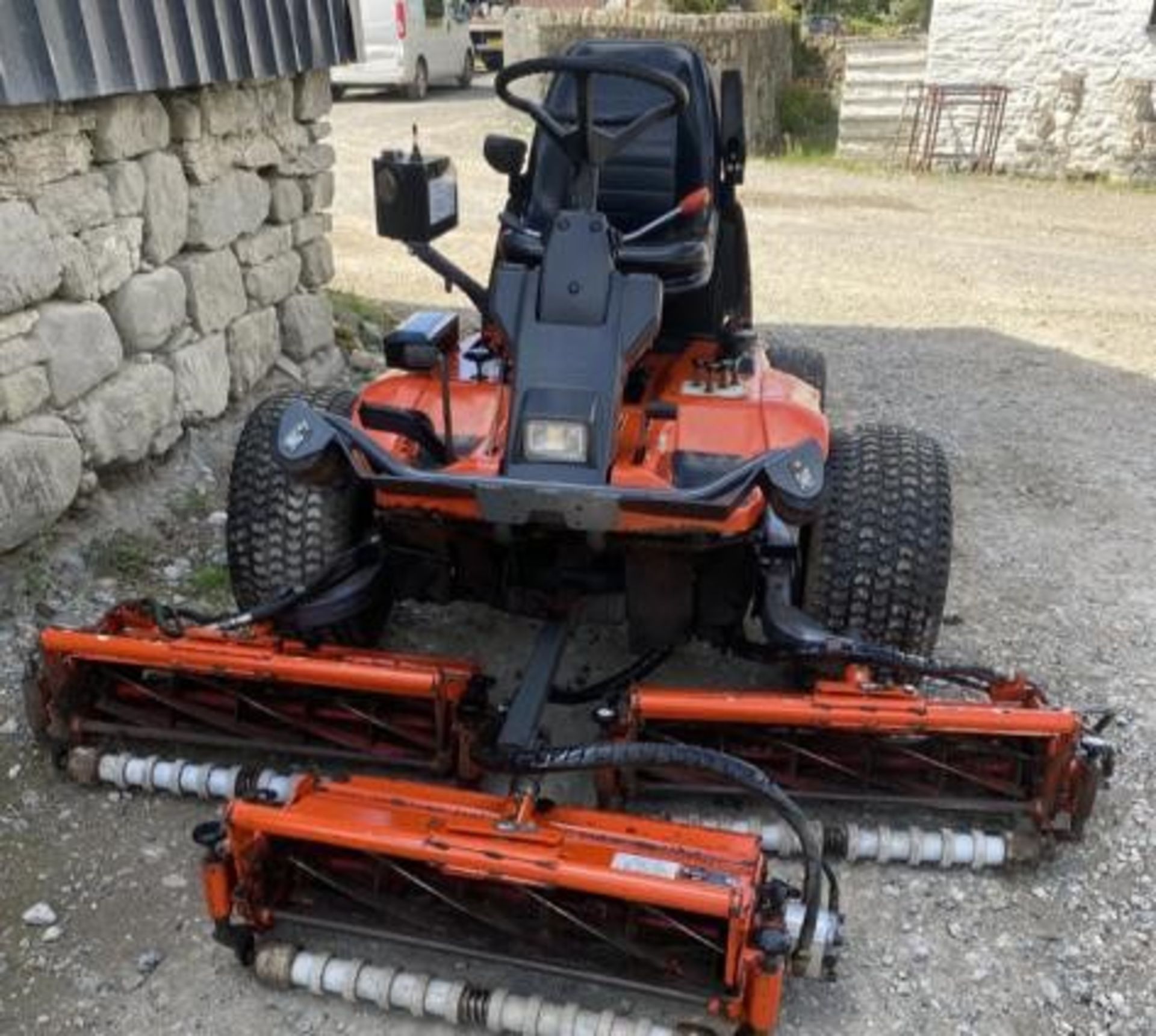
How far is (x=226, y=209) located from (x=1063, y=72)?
1106 cm

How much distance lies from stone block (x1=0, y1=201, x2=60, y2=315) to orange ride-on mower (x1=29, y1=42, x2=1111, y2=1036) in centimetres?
104

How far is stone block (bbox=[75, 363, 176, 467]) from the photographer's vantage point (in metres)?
4.59

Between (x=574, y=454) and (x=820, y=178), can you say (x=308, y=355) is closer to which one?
(x=574, y=454)

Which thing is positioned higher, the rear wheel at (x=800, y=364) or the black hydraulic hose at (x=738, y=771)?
the black hydraulic hose at (x=738, y=771)

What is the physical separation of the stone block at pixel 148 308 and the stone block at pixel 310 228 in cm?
108

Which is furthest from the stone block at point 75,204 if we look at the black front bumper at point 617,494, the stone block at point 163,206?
the black front bumper at point 617,494

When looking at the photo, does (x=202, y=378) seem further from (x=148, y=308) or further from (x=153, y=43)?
(x=153, y=43)

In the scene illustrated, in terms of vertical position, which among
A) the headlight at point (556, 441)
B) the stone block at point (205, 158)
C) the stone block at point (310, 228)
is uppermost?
the stone block at point (205, 158)

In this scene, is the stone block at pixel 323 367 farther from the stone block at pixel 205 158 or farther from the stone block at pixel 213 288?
the stone block at pixel 205 158

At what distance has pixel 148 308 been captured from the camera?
15.9ft

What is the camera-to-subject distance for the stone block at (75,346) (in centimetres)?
436

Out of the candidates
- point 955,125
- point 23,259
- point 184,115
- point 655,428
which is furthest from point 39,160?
point 955,125

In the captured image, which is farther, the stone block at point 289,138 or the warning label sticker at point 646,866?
the stone block at point 289,138

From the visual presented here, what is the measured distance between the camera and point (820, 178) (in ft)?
45.2
